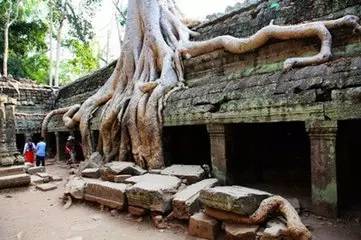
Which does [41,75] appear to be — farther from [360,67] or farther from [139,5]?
[360,67]

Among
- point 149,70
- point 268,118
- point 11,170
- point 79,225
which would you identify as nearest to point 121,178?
point 79,225

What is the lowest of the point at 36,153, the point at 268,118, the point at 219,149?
the point at 36,153

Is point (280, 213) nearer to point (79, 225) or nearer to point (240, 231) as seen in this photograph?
point (240, 231)

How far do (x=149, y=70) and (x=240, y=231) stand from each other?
17.1 ft

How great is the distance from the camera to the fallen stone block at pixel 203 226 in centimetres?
380

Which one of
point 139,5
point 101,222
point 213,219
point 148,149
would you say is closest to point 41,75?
point 139,5

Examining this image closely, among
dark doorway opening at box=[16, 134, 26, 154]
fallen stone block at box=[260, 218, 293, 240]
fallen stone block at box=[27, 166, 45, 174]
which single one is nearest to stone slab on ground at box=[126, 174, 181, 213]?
fallen stone block at box=[260, 218, 293, 240]

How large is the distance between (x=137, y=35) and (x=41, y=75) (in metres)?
17.6

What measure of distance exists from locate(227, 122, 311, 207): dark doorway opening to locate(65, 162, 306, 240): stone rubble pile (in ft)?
2.61

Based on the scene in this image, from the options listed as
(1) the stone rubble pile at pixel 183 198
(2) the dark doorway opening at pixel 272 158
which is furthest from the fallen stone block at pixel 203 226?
(2) the dark doorway opening at pixel 272 158

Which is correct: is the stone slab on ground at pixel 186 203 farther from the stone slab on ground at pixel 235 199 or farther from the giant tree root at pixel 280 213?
the giant tree root at pixel 280 213

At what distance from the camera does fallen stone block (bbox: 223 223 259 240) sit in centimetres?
339

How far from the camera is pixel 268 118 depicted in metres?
4.34

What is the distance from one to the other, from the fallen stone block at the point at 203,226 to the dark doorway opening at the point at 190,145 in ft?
9.19
